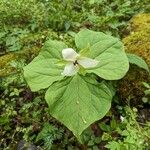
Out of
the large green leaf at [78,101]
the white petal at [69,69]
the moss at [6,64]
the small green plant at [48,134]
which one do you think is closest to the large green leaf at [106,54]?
the large green leaf at [78,101]

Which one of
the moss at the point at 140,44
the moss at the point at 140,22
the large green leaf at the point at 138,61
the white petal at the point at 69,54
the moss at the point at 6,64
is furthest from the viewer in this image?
the moss at the point at 140,22

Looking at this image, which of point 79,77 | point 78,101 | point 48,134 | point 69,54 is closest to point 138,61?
point 79,77

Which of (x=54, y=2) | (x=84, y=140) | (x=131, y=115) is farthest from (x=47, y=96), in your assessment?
(x=54, y=2)

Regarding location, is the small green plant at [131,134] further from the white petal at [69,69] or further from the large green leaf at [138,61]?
the white petal at [69,69]

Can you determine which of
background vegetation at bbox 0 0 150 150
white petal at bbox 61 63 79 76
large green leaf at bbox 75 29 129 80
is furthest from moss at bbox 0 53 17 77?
white petal at bbox 61 63 79 76

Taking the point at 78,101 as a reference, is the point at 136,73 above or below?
below

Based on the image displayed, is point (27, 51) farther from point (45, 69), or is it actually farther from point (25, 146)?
point (25, 146)

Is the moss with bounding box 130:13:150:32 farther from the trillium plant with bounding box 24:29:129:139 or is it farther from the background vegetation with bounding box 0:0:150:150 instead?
the trillium plant with bounding box 24:29:129:139
